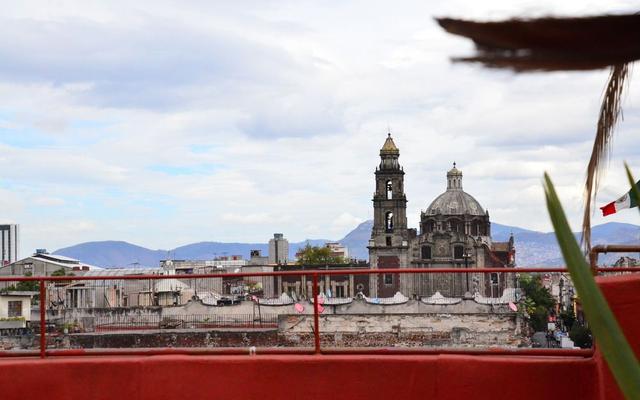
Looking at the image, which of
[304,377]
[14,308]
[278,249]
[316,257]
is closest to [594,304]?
[304,377]

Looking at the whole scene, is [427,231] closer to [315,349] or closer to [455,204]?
[455,204]

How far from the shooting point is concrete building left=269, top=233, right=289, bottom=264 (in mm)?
171875

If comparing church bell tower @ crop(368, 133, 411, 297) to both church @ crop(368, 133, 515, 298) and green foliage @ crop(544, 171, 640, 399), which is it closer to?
church @ crop(368, 133, 515, 298)

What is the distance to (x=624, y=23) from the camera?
2504 mm

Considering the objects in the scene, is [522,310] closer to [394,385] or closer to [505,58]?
[394,385]

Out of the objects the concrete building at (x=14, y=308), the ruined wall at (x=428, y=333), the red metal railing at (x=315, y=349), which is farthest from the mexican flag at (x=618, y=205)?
the concrete building at (x=14, y=308)

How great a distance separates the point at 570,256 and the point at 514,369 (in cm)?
378

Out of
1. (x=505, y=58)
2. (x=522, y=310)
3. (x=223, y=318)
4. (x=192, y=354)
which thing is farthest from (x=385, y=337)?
(x=505, y=58)

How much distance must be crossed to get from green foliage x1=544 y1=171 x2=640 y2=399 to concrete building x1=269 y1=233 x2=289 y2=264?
552ft

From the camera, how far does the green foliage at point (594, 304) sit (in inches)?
79.7

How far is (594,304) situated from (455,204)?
13596cm

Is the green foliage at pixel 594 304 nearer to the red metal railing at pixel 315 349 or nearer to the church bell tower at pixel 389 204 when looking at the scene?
the red metal railing at pixel 315 349

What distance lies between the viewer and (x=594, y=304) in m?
2.05

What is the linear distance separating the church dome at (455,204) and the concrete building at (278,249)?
39.6 m
